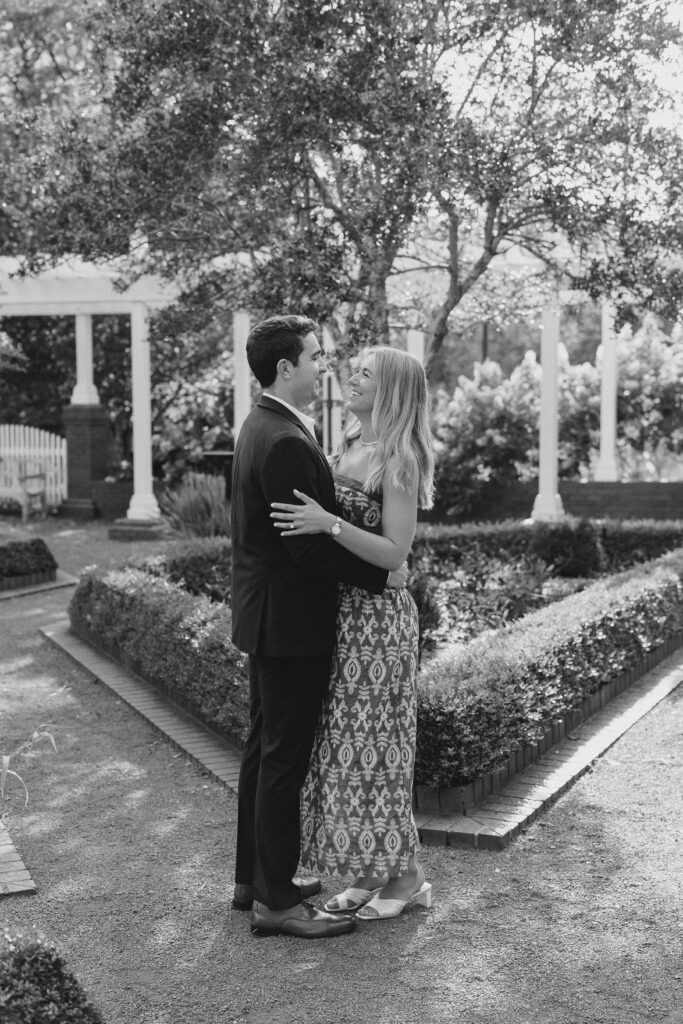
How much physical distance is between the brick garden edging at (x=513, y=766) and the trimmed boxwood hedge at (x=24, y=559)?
648 centimetres

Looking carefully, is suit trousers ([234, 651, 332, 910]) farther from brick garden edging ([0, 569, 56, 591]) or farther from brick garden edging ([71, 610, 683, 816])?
brick garden edging ([0, 569, 56, 591])

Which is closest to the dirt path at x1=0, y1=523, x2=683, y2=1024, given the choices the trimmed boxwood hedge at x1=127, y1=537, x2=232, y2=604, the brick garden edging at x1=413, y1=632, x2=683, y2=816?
the brick garden edging at x1=413, y1=632, x2=683, y2=816

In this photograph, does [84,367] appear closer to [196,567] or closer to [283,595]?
[196,567]

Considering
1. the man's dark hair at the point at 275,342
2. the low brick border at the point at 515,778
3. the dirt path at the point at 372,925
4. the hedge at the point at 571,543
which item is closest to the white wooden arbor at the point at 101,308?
the hedge at the point at 571,543

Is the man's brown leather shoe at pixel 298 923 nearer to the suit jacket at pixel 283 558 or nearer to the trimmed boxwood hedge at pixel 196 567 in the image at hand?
the suit jacket at pixel 283 558

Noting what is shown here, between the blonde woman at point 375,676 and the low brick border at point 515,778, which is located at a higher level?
the blonde woman at point 375,676

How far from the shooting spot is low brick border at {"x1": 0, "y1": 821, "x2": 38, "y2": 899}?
4.27 m

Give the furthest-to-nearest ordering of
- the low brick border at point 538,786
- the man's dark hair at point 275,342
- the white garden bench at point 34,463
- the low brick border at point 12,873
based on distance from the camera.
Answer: the white garden bench at point 34,463, the low brick border at point 538,786, the low brick border at point 12,873, the man's dark hair at point 275,342

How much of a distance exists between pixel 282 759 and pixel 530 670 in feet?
7.50

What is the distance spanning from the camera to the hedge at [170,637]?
6215 millimetres

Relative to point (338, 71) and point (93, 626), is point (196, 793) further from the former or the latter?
point (338, 71)

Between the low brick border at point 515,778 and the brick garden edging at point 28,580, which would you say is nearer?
the low brick border at point 515,778

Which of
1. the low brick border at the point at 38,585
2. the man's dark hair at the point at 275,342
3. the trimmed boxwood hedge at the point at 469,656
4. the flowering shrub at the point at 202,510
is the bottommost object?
the low brick border at the point at 38,585

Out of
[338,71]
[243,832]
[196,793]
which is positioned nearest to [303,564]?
[243,832]
